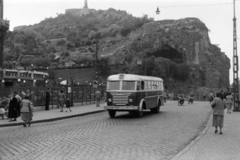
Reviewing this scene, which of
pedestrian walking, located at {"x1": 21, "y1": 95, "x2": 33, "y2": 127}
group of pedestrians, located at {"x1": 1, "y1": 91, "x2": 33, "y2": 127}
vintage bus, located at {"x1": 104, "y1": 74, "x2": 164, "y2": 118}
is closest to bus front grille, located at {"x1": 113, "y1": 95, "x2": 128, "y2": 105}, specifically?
vintage bus, located at {"x1": 104, "y1": 74, "x2": 164, "y2": 118}

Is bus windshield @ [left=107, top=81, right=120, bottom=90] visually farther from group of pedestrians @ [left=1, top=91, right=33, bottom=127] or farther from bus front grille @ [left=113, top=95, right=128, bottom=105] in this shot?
group of pedestrians @ [left=1, top=91, right=33, bottom=127]

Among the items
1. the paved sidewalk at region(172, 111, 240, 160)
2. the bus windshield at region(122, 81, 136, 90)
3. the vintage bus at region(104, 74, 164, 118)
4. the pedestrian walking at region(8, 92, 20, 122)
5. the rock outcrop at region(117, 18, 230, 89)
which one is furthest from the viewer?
the rock outcrop at region(117, 18, 230, 89)

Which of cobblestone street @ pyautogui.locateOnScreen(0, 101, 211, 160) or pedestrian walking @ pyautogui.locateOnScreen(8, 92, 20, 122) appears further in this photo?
pedestrian walking @ pyautogui.locateOnScreen(8, 92, 20, 122)

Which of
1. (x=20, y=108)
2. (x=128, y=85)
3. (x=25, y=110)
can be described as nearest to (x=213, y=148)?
(x=25, y=110)

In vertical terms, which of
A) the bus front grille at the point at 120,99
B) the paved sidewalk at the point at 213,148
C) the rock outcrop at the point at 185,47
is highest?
the rock outcrop at the point at 185,47

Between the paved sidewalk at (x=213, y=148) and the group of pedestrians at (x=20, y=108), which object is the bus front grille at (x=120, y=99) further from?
the paved sidewalk at (x=213, y=148)

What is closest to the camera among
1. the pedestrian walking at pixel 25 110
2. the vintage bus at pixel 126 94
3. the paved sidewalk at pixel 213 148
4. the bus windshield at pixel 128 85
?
the paved sidewalk at pixel 213 148

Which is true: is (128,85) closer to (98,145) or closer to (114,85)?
(114,85)

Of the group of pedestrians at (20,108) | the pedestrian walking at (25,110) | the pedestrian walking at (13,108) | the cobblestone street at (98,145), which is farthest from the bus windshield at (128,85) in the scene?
the cobblestone street at (98,145)

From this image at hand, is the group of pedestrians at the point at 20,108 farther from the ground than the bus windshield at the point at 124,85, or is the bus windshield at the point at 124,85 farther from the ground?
the bus windshield at the point at 124,85

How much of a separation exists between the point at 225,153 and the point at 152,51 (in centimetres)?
10915

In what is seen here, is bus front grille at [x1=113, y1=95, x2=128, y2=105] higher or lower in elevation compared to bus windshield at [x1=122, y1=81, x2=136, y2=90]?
lower

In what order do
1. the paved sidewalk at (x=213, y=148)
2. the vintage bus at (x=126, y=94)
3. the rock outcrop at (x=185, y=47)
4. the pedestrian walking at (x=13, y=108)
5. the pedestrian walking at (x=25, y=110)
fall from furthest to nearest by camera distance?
the rock outcrop at (x=185, y=47) → the vintage bus at (x=126, y=94) → the pedestrian walking at (x=13, y=108) → the pedestrian walking at (x=25, y=110) → the paved sidewalk at (x=213, y=148)

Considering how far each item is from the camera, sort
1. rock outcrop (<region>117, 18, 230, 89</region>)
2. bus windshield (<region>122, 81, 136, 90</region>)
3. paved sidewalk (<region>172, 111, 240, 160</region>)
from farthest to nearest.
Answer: rock outcrop (<region>117, 18, 230, 89</region>) → bus windshield (<region>122, 81, 136, 90</region>) → paved sidewalk (<region>172, 111, 240, 160</region>)
